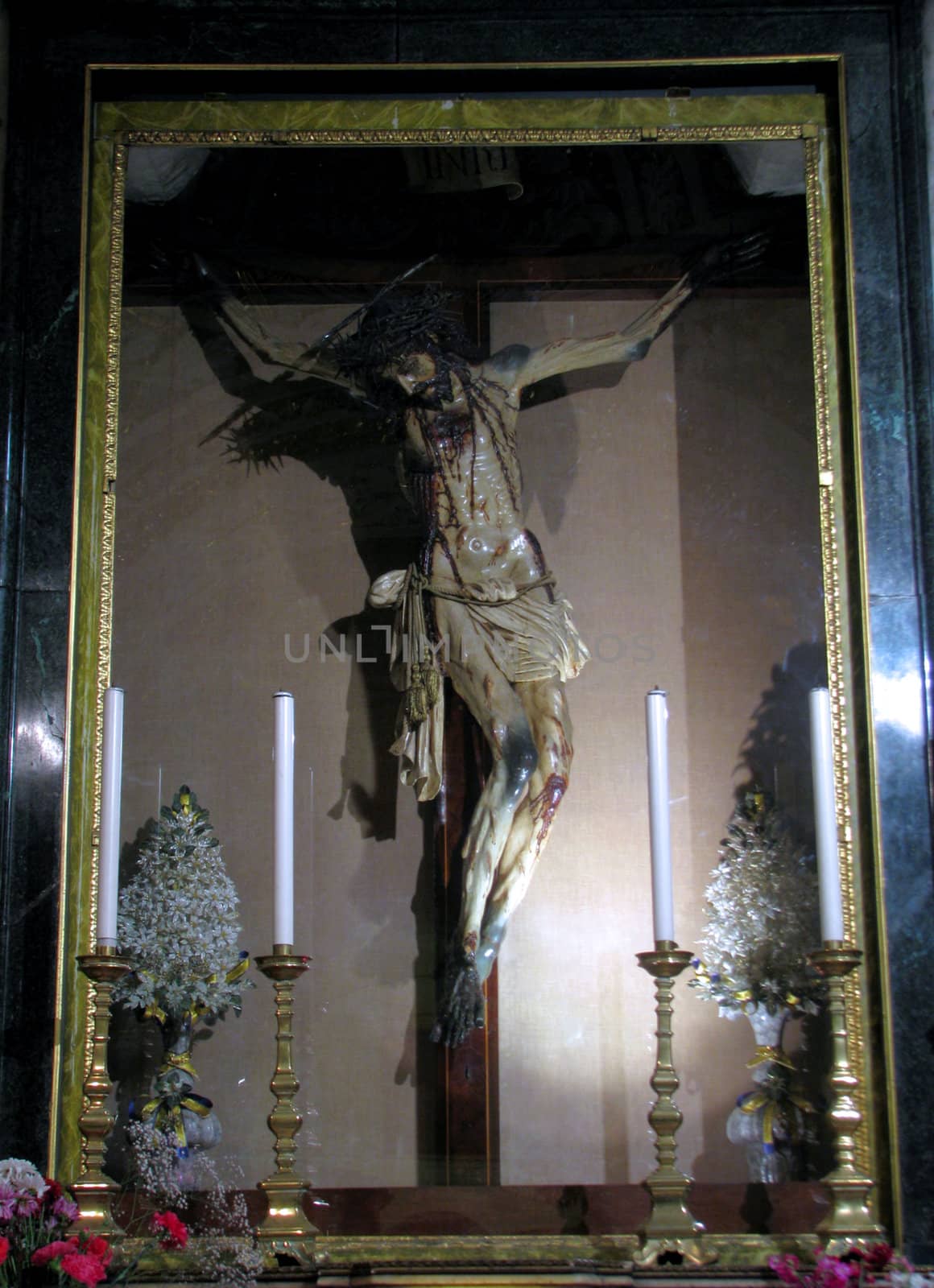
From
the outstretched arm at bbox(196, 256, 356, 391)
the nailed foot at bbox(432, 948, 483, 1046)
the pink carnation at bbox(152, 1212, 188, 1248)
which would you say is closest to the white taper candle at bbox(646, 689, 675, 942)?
the nailed foot at bbox(432, 948, 483, 1046)

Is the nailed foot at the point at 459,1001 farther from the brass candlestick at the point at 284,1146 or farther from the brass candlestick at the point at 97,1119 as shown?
the brass candlestick at the point at 97,1119

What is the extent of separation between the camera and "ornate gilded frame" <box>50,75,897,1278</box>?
3.57 meters

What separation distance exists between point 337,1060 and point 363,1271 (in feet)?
1.96

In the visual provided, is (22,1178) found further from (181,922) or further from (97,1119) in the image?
(181,922)

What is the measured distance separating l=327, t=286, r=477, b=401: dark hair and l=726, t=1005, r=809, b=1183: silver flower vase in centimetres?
159

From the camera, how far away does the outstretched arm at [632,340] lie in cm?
404

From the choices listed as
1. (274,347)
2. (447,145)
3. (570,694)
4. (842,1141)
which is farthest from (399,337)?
(842,1141)

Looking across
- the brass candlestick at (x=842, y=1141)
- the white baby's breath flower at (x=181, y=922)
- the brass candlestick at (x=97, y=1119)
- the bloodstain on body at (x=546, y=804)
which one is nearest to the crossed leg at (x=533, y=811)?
the bloodstain on body at (x=546, y=804)

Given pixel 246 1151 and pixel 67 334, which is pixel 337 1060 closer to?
pixel 246 1151

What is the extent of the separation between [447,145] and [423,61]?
0.19m

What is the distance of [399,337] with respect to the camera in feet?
13.2

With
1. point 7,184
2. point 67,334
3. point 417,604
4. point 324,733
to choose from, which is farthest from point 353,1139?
point 7,184

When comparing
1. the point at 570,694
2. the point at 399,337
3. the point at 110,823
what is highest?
the point at 399,337

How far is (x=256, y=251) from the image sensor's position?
13.5 feet
